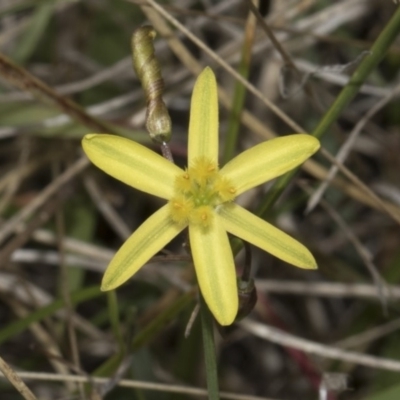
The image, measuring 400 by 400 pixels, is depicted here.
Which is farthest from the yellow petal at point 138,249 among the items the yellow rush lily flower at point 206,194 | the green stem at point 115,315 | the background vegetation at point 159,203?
the background vegetation at point 159,203

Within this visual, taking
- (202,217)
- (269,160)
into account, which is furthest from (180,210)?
(269,160)

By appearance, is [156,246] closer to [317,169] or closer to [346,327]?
[317,169]

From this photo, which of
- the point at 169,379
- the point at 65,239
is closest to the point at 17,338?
the point at 65,239

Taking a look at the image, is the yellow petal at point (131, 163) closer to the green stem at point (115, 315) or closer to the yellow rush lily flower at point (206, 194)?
the yellow rush lily flower at point (206, 194)

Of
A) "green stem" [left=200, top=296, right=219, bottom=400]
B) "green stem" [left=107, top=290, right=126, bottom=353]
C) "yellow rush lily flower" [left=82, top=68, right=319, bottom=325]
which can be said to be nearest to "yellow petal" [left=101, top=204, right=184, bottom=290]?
"yellow rush lily flower" [left=82, top=68, right=319, bottom=325]

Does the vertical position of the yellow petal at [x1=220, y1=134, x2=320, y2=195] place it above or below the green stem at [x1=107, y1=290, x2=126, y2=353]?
above

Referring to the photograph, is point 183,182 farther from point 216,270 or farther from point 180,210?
point 216,270

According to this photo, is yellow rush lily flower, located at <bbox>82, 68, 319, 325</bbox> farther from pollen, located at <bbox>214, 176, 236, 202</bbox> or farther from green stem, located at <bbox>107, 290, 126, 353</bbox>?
green stem, located at <bbox>107, 290, 126, 353</bbox>
